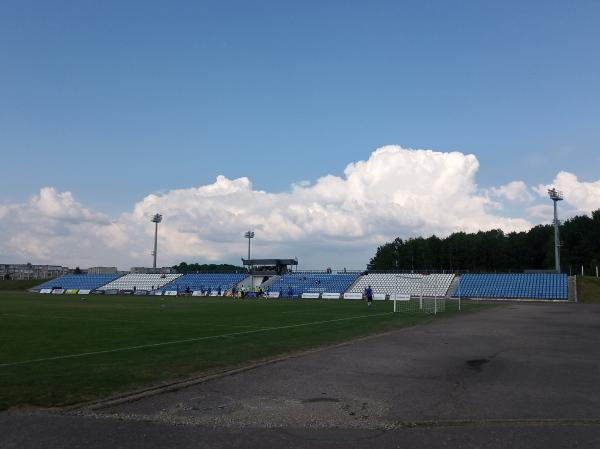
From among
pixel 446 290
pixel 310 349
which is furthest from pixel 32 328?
pixel 446 290

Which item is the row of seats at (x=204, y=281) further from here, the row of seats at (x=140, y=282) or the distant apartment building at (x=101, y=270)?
the distant apartment building at (x=101, y=270)

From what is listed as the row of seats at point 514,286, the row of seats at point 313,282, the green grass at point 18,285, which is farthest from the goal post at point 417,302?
the green grass at point 18,285

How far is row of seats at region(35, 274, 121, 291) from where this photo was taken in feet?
305

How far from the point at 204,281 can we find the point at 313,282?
69.0 feet

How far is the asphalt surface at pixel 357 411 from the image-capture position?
714 cm

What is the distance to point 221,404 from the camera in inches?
364

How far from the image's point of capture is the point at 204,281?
9062 centimetres

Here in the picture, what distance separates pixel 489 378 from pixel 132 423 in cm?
827

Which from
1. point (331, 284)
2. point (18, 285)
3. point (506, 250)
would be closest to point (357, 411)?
point (331, 284)

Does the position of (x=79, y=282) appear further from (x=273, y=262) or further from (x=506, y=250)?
(x=506, y=250)

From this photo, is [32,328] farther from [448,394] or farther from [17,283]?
[17,283]

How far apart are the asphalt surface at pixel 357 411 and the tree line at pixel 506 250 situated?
294 ft

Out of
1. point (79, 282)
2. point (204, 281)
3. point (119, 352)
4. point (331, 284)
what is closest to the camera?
point (119, 352)

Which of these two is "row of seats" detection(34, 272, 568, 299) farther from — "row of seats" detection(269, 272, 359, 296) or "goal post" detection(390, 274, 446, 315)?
"goal post" detection(390, 274, 446, 315)
